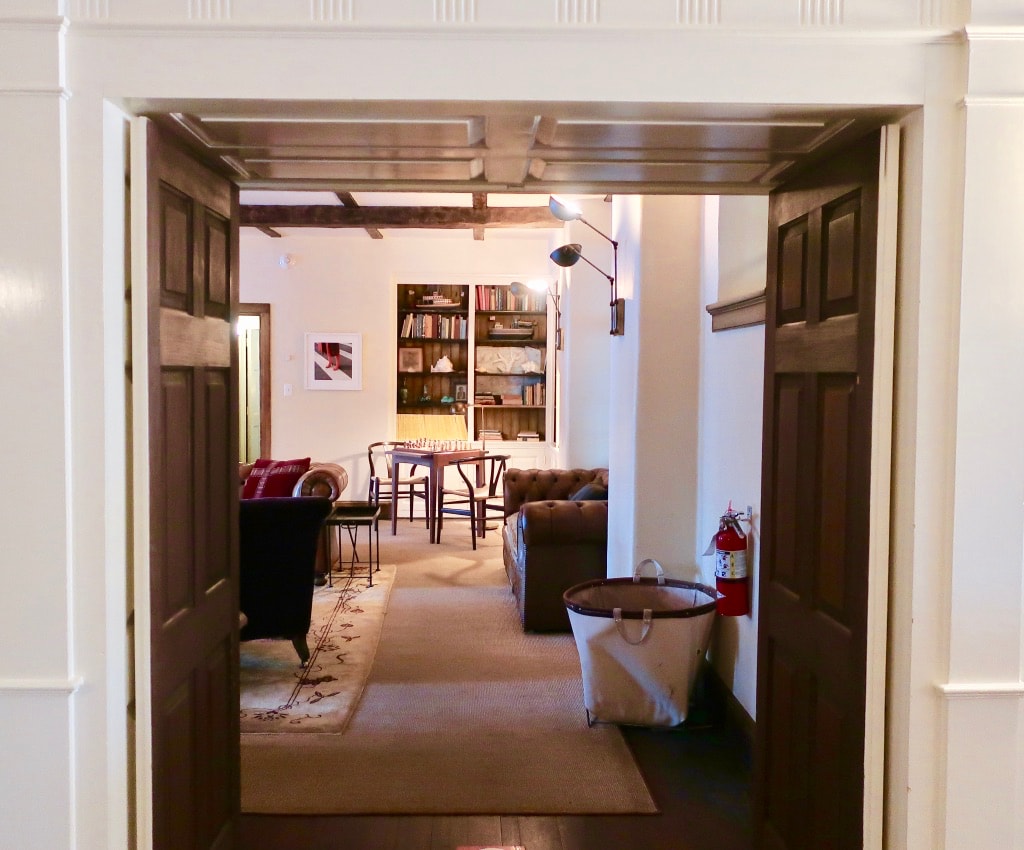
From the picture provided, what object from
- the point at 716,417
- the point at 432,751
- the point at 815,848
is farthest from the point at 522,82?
the point at 432,751

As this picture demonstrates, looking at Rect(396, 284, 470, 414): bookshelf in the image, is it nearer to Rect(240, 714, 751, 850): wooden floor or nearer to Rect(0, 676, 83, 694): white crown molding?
Rect(240, 714, 751, 850): wooden floor

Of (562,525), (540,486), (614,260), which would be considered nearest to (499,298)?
(540,486)

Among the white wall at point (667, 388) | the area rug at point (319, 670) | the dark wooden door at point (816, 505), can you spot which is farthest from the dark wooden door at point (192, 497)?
the white wall at point (667, 388)

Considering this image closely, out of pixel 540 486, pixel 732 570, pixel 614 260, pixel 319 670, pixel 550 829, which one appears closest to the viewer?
pixel 550 829

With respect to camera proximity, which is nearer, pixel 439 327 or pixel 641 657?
pixel 641 657

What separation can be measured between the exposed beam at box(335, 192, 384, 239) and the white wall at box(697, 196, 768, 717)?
401 cm

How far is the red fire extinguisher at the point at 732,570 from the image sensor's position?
3.55 metres

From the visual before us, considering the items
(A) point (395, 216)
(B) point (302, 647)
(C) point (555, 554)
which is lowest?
(B) point (302, 647)

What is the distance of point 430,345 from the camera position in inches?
391

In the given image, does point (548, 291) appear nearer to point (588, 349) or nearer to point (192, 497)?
point (588, 349)

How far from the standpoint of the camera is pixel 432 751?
365 centimetres

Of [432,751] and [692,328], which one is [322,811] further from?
[692,328]

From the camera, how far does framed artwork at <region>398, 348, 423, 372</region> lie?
32.2 feet

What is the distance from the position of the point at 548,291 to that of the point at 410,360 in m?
1.73
